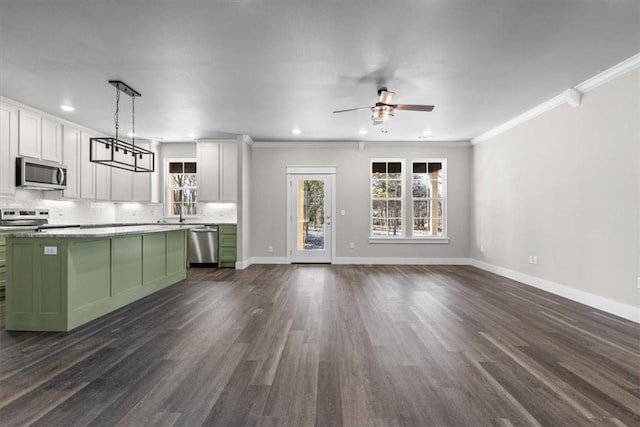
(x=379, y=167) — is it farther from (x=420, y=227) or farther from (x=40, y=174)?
(x=40, y=174)

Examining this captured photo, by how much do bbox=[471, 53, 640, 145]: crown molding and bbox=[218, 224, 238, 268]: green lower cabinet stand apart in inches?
214

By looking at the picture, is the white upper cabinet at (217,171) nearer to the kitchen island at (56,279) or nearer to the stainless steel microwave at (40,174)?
the stainless steel microwave at (40,174)

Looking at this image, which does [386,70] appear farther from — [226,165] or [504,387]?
[226,165]

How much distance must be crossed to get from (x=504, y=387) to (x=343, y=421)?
→ 110 cm

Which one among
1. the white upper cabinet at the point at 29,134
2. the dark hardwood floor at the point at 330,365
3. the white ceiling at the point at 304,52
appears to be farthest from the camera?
the white upper cabinet at the point at 29,134

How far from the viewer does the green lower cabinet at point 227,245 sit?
21.9 ft

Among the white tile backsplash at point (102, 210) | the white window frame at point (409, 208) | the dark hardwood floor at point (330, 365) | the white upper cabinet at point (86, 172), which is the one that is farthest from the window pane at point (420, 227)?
the white upper cabinet at point (86, 172)

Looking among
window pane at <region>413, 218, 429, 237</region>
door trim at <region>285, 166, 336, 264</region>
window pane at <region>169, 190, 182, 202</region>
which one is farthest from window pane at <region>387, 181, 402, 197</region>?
window pane at <region>169, 190, 182, 202</region>

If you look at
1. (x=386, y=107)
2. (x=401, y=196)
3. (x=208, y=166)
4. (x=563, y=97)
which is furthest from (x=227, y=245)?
(x=563, y=97)

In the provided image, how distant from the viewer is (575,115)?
4.14 meters

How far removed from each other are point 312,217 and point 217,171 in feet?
7.52

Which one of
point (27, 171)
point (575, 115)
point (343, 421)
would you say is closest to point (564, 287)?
point (575, 115)

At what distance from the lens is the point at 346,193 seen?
282 inches

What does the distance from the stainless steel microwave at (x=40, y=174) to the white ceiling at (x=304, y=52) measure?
855 mm
